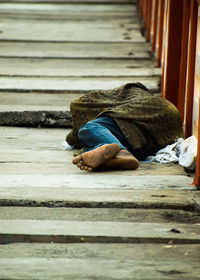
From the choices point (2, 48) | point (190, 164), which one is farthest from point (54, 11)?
point (190, 164)

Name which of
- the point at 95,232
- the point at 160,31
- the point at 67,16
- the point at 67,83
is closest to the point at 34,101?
the point at 67,83

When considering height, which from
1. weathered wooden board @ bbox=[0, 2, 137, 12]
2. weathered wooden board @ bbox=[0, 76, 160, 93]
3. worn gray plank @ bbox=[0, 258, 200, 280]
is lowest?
weathered wooden board @ bbox=[0, 76, 160, 93]

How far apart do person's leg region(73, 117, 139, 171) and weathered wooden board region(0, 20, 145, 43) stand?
9.88 feet

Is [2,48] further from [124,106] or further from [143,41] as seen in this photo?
[124,106]

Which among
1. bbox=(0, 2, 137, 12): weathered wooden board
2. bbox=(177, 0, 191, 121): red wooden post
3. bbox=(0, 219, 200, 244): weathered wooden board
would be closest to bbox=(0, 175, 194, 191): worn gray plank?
bbox=(0, 219, 200, 244): weathered wooden board

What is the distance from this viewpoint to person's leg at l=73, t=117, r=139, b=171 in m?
3.00

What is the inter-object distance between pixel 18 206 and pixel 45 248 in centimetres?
49

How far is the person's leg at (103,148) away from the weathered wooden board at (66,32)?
9.88 feet

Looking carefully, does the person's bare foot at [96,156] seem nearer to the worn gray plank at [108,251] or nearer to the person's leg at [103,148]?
the person's leg at [103,148]

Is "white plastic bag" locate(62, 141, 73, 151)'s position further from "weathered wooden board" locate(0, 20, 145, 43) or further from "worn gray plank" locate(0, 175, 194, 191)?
"weathered wooden board" locate(0, 20, 145, 43)

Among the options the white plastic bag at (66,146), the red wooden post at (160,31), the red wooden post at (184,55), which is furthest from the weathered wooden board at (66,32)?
the white plastic bag at (66,146)

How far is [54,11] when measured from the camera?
7.41 m

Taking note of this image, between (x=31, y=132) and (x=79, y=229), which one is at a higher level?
(x=79, y=229)

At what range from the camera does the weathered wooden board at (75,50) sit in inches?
227
